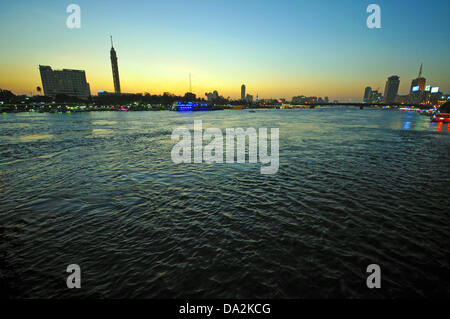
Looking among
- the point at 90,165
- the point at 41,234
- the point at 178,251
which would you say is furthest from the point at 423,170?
the point at 90,165

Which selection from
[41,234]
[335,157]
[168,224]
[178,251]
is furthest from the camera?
[335,157]

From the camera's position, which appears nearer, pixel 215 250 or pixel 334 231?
pixel 215 250

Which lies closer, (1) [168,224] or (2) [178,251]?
(2) [178,251]

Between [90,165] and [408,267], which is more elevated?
[90,165]

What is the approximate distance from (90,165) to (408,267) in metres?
23.2

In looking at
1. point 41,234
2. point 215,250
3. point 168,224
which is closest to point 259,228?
point 215,250

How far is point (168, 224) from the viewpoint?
9.37 meters

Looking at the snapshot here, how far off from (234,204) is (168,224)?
383 cm
